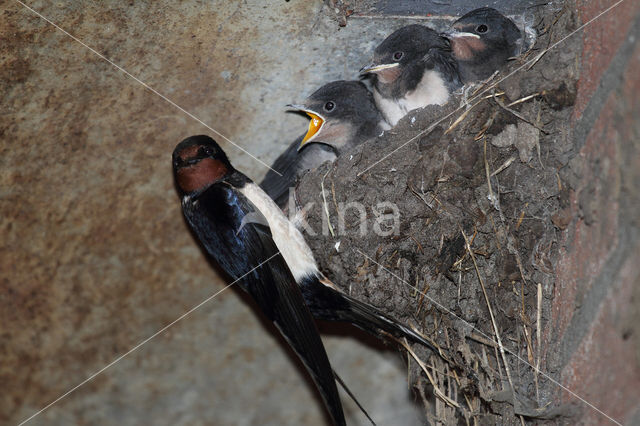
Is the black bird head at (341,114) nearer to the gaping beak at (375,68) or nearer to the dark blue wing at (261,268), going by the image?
the gaping beak at (375,68)

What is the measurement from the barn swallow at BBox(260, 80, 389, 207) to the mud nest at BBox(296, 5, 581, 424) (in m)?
0.29

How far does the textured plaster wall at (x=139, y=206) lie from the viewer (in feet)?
8.76

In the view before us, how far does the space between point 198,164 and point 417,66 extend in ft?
3.27

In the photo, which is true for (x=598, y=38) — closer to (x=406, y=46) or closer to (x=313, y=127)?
(x=406, y=46)

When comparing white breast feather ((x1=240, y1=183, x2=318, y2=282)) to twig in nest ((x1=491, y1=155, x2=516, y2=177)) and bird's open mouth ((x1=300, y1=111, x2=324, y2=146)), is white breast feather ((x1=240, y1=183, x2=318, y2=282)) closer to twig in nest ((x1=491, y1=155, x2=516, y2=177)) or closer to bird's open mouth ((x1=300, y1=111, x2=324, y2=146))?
bird's open mouth ((x1=300, y1=111, x2=324, y2=146))

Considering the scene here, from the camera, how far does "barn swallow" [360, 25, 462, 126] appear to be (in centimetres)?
273

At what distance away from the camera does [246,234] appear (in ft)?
8.53

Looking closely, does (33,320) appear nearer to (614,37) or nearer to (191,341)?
(191,341)

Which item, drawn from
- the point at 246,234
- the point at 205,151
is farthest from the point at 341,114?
the point at 246,234

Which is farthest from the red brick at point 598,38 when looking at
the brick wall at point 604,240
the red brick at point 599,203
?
the red brick at point 599,203

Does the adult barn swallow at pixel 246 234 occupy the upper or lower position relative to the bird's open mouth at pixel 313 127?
lower

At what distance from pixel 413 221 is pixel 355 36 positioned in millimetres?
835

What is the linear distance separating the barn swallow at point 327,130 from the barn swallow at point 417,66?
17 centimetres

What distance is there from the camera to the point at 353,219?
2.57 m
